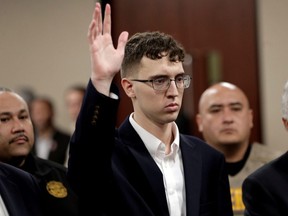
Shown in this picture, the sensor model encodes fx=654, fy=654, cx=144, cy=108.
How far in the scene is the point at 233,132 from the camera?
3.37 meters

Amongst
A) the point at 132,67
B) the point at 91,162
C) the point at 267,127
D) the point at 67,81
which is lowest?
the point at 267,127

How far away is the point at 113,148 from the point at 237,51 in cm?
363

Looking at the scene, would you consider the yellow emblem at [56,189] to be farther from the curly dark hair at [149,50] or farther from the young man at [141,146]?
the curly dark hair at [149,50]

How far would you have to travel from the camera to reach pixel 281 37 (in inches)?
208

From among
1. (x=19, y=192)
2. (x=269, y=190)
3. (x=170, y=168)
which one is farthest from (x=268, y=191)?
(x=19, y=192)

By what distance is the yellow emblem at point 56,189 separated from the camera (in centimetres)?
254

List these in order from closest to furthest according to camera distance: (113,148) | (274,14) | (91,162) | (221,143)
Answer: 1. (91,162)
2. (113,148)
3. (221,143)
4. (274,14)

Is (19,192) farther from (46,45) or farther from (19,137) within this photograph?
(46,45)

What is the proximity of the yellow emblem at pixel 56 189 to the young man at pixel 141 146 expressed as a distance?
453 mm

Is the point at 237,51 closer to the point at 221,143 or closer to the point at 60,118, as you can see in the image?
the point at 60,118

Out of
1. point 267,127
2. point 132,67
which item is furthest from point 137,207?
point 267,127

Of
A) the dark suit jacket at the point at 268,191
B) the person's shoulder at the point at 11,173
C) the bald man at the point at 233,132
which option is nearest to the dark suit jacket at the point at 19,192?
the person's shoulder at the point at 11,173

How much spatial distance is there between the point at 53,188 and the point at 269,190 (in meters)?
0.85

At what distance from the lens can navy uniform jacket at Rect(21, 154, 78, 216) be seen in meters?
2.48
